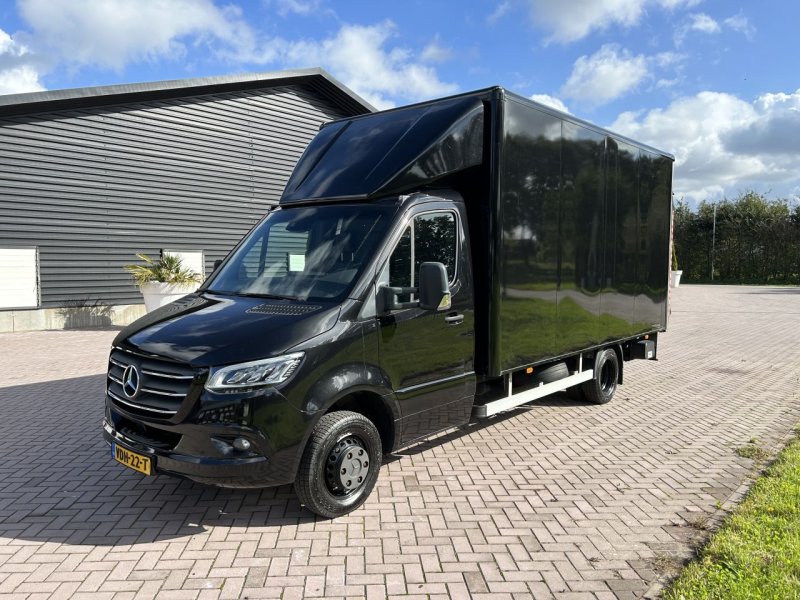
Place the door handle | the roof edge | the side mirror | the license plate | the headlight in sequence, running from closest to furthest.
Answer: the headlight, the license plate, the side mirror, the door handle, the roof edge

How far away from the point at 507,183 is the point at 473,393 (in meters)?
1.88

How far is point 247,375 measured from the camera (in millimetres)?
3645

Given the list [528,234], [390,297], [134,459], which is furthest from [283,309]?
[528,234]

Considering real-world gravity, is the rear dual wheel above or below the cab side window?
below

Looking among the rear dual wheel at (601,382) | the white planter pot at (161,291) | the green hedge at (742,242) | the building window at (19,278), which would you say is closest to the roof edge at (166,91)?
the building window at (19,278)

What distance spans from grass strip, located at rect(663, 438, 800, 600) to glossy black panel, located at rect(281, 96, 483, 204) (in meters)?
3.26

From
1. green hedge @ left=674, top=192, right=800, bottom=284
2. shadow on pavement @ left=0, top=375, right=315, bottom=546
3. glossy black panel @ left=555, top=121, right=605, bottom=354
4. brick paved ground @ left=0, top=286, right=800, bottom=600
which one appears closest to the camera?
brick paved ground @ left=0, top=286, right=800, bottom=600

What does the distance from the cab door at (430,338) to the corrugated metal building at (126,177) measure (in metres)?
11.8

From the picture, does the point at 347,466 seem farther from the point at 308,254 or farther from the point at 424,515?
the point at 308,254

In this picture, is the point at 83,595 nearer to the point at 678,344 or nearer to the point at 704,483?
the point at 704,483

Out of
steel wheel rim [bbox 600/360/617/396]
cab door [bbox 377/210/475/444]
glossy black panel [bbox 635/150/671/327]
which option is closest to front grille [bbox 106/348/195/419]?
cab door [bbox 377/210/475/444]

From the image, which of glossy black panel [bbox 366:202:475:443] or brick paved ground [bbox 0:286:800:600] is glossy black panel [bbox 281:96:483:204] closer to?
glossy black panel [bbox 366:202:475:443]

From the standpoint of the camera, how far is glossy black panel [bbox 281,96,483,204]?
466 centimetres

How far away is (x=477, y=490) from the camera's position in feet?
15.4
